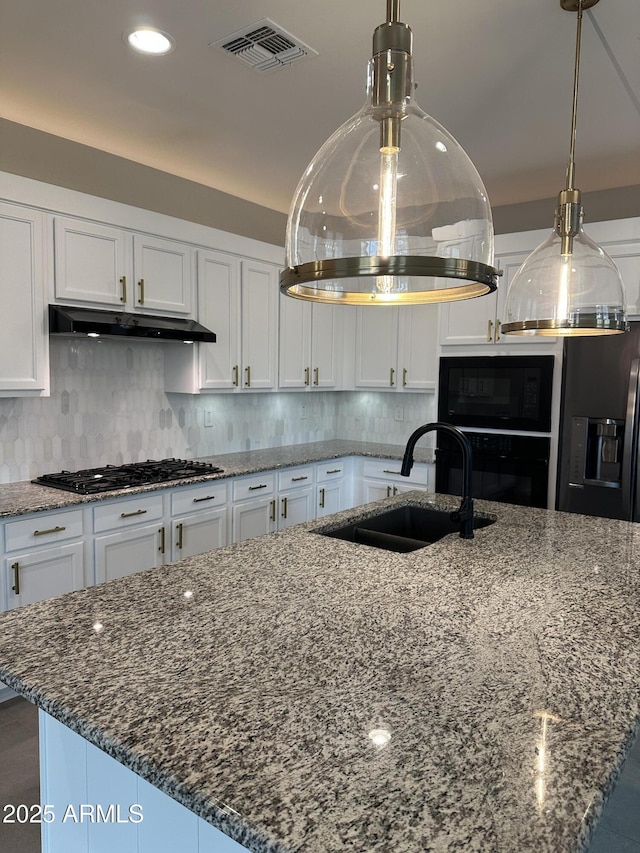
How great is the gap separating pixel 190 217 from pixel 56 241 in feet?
4.10

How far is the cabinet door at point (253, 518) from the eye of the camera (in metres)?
3.72

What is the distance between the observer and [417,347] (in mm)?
4613

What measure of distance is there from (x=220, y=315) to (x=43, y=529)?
178 cm

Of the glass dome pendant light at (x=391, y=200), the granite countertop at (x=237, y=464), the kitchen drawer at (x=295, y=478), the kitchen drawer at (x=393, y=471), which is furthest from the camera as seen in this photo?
the kitchen drawer at (x=393, y=471)

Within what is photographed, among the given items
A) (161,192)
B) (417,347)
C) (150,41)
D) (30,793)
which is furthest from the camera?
(417,347)

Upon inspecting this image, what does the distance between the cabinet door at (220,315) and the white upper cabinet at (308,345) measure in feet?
1.58

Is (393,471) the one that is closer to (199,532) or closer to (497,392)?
(497,392)

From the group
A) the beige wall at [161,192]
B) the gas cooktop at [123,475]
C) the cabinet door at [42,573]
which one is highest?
the beige wall at [161,192]

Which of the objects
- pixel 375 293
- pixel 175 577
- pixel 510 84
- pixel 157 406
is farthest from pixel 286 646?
pixel 157 406

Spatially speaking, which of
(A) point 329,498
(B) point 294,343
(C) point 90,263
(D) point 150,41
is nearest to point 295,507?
(A) point 329,498

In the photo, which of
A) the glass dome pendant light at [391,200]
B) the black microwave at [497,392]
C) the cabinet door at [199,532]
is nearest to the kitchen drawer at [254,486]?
the cabinet door at [199,532]

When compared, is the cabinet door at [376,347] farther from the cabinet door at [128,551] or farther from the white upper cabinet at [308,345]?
the cabinet door at [128,551]

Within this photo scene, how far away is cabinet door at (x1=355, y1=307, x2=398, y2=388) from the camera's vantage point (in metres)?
4.75

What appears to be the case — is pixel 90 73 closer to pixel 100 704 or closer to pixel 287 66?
pixel 287 66
